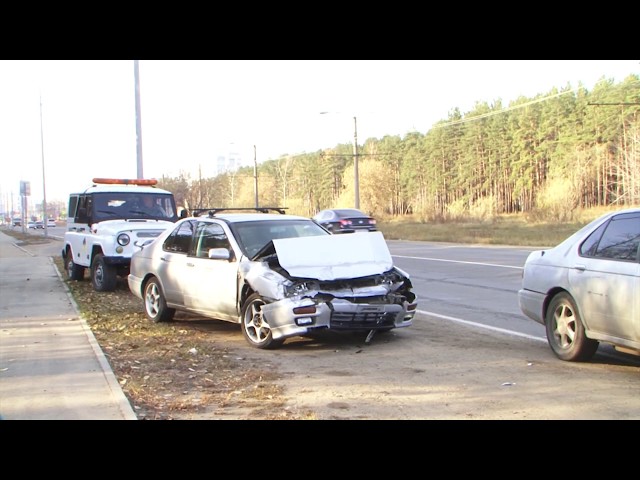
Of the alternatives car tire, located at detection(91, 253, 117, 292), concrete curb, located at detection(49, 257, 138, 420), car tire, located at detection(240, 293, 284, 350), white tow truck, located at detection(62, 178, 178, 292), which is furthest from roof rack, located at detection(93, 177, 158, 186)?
car tire, located at detection(240, 293, 284, 350)

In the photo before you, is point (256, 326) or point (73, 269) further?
point (73, 269)

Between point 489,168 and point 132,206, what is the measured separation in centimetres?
7720

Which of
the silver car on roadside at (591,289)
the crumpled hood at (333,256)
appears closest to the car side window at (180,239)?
the crumpled hood at (333,256)

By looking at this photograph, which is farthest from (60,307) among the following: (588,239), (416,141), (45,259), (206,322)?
(416,141)

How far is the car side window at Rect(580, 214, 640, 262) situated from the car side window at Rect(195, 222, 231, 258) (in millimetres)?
4271

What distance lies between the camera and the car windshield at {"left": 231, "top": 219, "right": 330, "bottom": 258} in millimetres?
7828

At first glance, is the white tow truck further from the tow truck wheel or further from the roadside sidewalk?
the roadside sidewalk

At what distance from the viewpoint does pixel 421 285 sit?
13.5m

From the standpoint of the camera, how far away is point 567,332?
6.43 meters

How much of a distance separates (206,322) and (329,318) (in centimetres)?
302

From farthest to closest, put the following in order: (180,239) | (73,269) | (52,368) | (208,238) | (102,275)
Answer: (73,269)
(102,275)
(180,239)
(208,238)
(52,368)

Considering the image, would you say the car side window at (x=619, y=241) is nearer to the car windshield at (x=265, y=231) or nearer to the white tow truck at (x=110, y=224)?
the car windshield at (x=265, y=231)

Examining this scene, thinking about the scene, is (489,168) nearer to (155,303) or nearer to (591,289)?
(155,303)

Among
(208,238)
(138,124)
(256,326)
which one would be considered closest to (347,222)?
(138,124)
